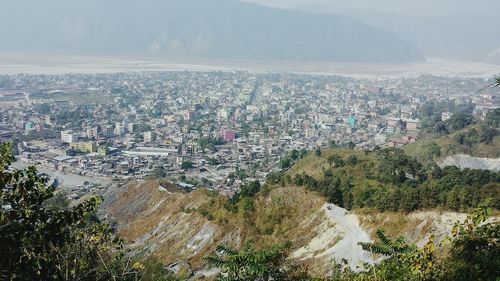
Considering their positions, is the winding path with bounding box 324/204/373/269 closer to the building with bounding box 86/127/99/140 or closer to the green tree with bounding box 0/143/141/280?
the green tree with bounding box 0/143/141/280

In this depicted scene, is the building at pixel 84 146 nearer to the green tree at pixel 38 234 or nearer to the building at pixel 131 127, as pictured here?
the building at pixel 131 127

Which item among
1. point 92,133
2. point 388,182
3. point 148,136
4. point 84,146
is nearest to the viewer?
point 388,182

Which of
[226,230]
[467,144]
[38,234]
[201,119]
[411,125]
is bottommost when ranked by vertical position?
[201,119]

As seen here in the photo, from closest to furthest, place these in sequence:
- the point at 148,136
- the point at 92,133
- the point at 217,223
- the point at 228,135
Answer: the point at 217,223 → the point at 92,133 → the point at 148,136 → the point at 228,135

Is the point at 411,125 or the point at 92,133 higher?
the point at 411,125

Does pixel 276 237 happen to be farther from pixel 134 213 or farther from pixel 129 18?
pixel 129 18

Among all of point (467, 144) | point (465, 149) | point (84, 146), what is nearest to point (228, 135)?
point (84, 146)

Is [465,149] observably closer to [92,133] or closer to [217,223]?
[217,223]
